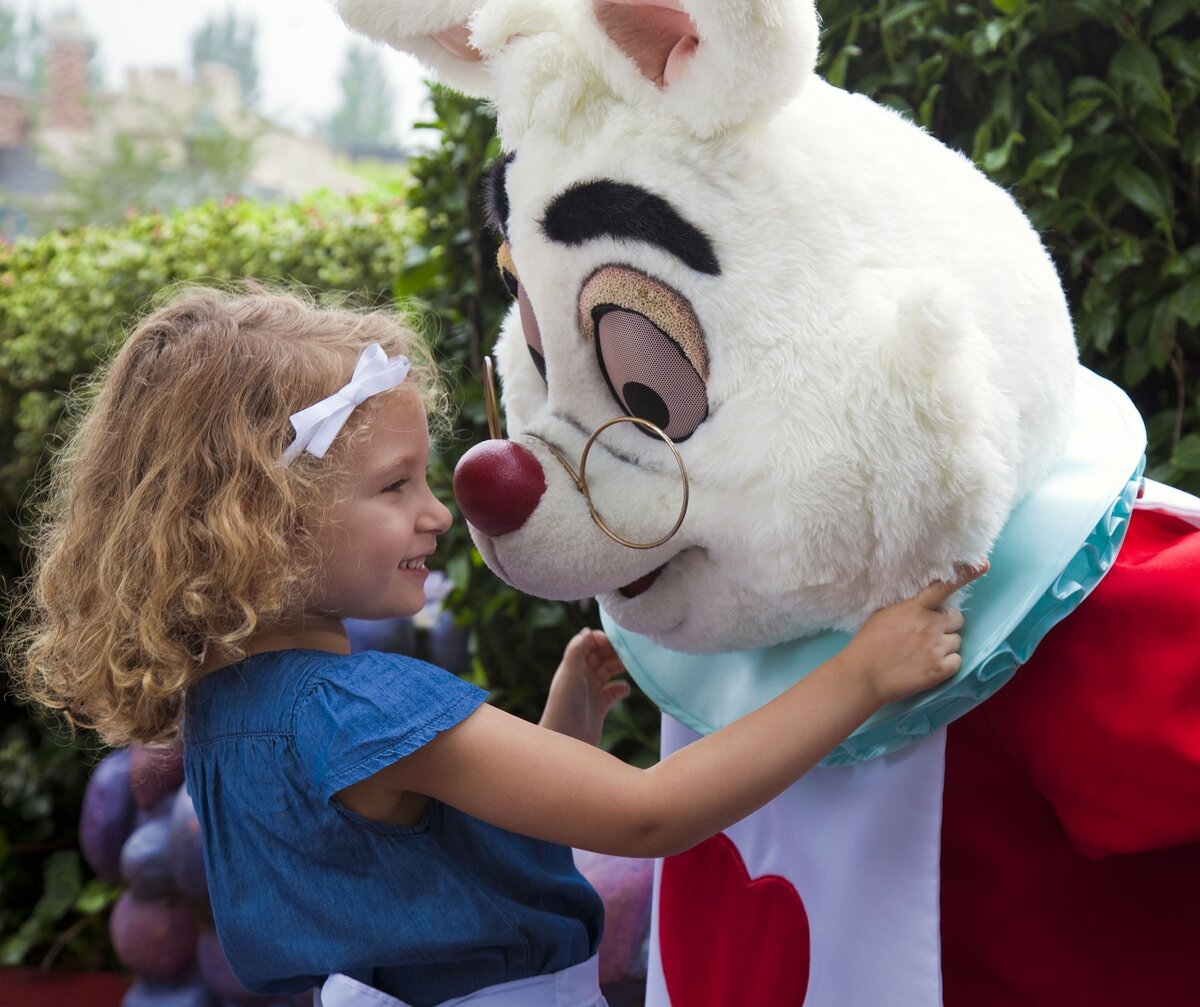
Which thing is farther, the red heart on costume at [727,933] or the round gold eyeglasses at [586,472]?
the red heart on costume at [727,933]

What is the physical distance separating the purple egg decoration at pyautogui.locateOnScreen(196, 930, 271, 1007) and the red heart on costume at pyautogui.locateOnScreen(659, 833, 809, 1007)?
1.20 metres

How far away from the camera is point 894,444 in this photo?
0.88m

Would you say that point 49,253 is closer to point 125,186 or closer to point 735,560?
point 735,560

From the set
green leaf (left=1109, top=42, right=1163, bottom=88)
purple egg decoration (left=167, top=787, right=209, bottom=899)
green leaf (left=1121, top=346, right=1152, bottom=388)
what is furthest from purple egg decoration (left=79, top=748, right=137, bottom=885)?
green leaf (left=1109, top=42, right=1163, bottom=88)

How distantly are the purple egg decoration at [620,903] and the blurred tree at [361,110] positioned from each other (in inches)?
601

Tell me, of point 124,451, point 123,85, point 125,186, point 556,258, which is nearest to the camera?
point 556,258

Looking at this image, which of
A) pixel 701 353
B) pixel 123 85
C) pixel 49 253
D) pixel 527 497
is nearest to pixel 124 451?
pixel 527 497

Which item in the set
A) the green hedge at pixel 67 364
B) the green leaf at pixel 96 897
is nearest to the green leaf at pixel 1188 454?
the green hedge at pixel 67 364

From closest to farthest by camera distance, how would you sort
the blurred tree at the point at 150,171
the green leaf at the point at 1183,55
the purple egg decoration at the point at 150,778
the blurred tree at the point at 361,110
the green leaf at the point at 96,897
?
the green leaf at the point at 1183,55 → the purple egg decoration at the point at 150,778 → the green leaf at the point at 96,897 → the blurred tree at the point at 150,171 → the blurred tree at the point at 361,110

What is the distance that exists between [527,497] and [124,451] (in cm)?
45

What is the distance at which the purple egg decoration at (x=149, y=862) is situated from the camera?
2.25 m

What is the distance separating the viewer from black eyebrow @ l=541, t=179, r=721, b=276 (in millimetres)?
941

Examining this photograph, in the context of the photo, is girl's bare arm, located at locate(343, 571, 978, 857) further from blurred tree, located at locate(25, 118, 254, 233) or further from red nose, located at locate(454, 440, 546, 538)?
blurred tree, located at locate(25, 118, 254, 233)

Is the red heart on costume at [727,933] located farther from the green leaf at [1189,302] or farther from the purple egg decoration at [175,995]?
the purple egg decoration at [175,995]
